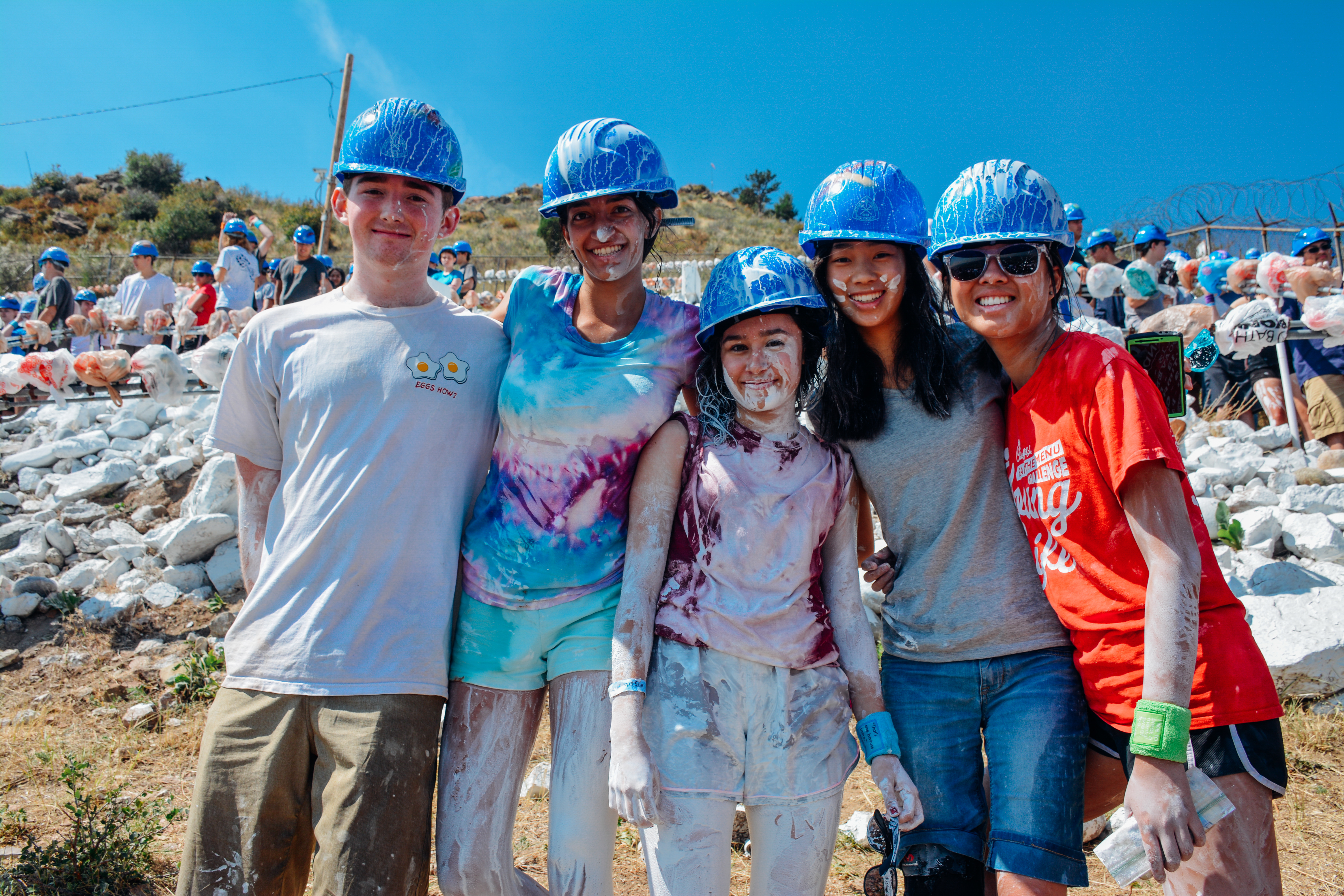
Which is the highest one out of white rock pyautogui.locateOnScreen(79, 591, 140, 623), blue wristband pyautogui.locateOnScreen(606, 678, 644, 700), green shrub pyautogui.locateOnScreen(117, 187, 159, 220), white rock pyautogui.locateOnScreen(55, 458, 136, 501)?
green shrub pyautogui.locateOnScreen(117, 187, 159, 220)

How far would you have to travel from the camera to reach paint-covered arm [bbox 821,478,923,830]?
2127mm

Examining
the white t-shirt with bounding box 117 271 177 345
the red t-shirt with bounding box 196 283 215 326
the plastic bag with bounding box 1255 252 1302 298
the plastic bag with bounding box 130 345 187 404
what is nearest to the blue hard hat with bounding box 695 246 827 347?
the plastic bag with bounding box 130 345 187 404

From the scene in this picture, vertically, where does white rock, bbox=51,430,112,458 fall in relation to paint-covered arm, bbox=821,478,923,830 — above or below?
above

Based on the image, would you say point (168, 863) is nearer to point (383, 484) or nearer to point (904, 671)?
point (383, 484)

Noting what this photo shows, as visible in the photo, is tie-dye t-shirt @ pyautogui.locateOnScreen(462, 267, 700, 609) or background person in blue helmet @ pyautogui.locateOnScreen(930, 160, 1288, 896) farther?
tie-dye t-shirt @ pyautogui.locateOnScreen(462, 267, 700, 609)

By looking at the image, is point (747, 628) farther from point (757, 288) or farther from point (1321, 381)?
point (1321, 381)

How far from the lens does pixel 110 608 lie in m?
6.00

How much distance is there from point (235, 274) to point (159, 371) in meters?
7.63

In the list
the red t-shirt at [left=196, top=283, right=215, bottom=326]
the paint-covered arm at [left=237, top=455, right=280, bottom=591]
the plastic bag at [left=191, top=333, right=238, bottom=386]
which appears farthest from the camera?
the red t-shirt at [left=196, top=283, right=215, bottom=326]

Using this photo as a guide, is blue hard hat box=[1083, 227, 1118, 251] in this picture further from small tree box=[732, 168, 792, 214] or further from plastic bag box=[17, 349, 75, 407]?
small tree box=[732, 168, 792, 214]

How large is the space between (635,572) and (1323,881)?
320 centimetres

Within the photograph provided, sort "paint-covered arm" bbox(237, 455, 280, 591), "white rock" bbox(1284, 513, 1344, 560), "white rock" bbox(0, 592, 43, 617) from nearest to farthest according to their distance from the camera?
1. "paint-covered arm" bbox(237, 455, 280, 591)
2. "white rock" bbox(1284, 513, 1344, 560)
3. "white rock" bbox(0, 592, 43, 617)

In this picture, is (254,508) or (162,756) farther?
(162,756)

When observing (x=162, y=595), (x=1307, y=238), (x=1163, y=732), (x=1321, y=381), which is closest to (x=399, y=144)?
(x=1163, y=732)
